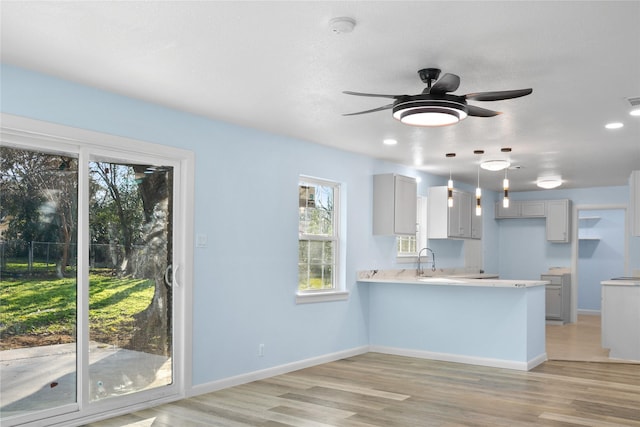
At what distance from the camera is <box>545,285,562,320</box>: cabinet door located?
9805 millimetres

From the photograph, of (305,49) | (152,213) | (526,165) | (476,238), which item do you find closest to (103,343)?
(152,213)

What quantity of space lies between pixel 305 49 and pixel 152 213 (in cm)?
211

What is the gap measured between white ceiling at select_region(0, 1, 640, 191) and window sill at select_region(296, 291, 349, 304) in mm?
1810

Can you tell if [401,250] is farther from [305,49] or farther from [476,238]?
[305,49]

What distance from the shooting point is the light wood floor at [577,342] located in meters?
6.76

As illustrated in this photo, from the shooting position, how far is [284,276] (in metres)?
5.88

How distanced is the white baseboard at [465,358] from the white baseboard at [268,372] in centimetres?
34

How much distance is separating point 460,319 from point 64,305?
4.21m

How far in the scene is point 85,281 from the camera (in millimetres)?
4156

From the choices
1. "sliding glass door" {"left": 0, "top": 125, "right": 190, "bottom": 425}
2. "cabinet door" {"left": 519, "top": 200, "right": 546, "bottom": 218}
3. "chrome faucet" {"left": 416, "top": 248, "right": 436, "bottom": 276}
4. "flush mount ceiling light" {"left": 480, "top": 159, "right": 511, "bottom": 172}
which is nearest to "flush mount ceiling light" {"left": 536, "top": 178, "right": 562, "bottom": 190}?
"cabinet door" {"left": 519, "top": 200, "right": 546, "bottom": 218}

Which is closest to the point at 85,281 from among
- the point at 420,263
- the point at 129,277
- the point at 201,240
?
the point at 129,277

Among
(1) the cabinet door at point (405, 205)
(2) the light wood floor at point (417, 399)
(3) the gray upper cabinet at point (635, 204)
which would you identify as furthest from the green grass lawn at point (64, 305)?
(3) the gray upper cabinet at point (635, 204)

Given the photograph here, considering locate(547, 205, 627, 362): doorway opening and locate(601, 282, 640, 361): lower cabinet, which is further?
locate(547, 205, 627, 362): doorway opening

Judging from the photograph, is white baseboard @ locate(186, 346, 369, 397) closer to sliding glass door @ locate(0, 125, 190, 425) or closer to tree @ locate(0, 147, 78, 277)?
sliding glass door @ locate(0, 125, 190, 425)
